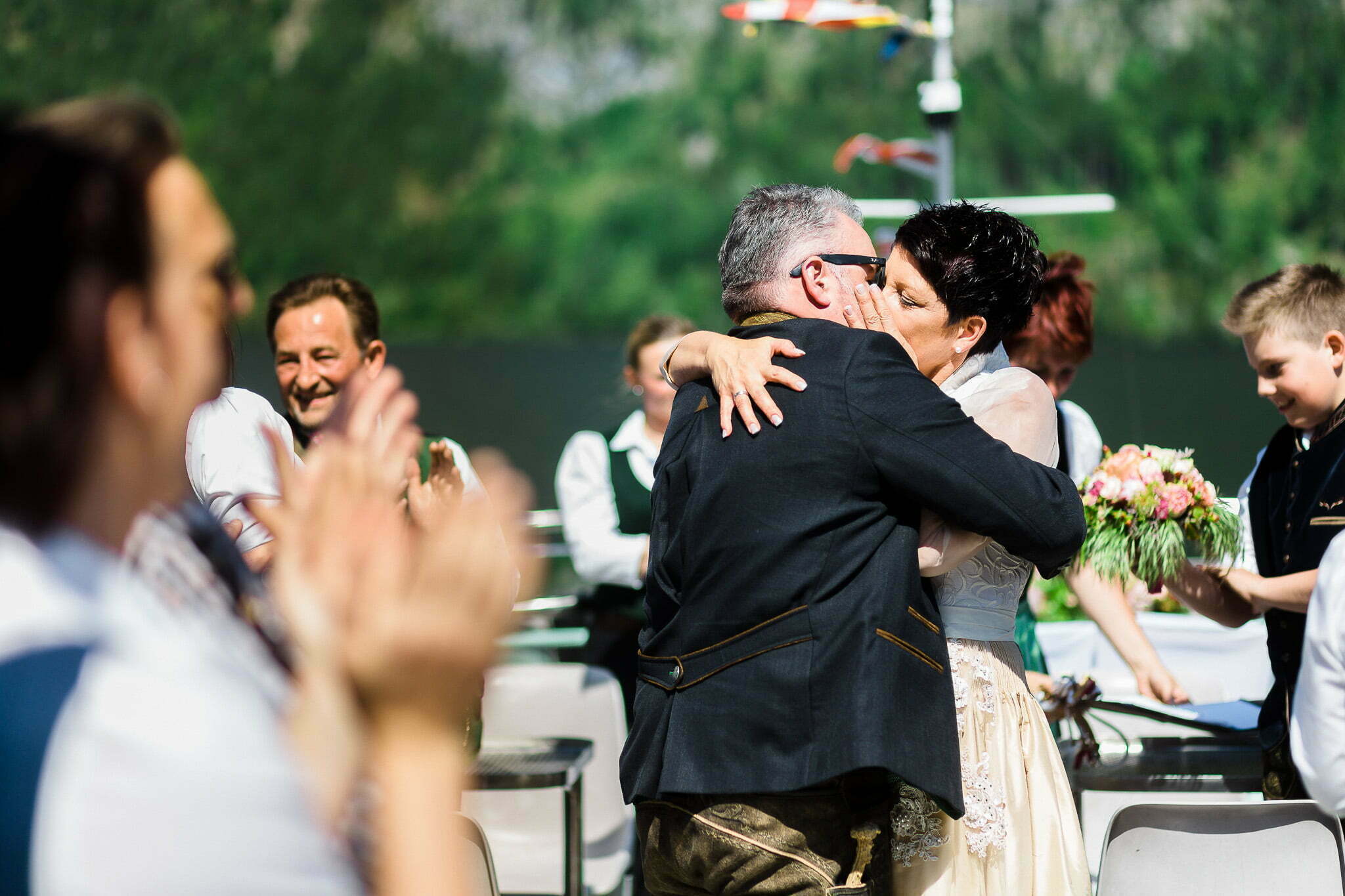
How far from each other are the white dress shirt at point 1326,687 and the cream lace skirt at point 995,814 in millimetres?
564

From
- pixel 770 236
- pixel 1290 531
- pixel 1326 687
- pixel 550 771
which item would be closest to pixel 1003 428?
pixel 770 236

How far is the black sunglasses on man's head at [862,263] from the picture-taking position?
6.79ft

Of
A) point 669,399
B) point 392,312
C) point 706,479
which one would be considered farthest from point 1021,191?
point 706,479

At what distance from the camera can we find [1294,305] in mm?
2588

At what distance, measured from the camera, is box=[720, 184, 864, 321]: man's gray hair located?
2.07 m

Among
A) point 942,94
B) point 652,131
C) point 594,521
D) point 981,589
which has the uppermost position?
point 652,131

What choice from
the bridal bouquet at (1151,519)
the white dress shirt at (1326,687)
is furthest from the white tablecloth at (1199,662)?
the white dress shirt at (1326,687)

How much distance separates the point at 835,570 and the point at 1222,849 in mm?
1047

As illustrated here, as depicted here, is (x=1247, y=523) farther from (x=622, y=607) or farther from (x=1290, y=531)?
(x=622, y=607)

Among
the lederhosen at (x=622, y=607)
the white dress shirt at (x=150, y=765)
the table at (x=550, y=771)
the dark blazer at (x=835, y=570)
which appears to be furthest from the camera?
the lederhosen at (x=622, y=607)

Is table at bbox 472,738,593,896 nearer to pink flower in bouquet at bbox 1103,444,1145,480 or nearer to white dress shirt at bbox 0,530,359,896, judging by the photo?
pink flower in bouquet at bbox 1103,444,1145,480

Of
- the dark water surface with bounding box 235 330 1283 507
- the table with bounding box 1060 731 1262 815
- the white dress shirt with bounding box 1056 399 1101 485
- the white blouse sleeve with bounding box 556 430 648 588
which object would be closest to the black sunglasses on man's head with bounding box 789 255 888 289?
the white dress shirt with bounding box 1056 399 1101 485

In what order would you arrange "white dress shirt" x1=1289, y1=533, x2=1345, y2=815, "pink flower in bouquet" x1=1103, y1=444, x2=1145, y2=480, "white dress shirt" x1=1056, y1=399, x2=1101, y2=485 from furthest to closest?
"white dress shirt" x1=1056, y1=399, x2=1101, y2=485 < "pink flower in bouquet" x1=1103, y1=444, x2=1145, y2=480 < "white dress shirt" x1=1289, y1=533, x2=1345, y2=815

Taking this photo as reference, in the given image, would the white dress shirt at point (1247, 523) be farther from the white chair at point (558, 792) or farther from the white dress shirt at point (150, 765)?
the white dress shirt at point (150, 765)
